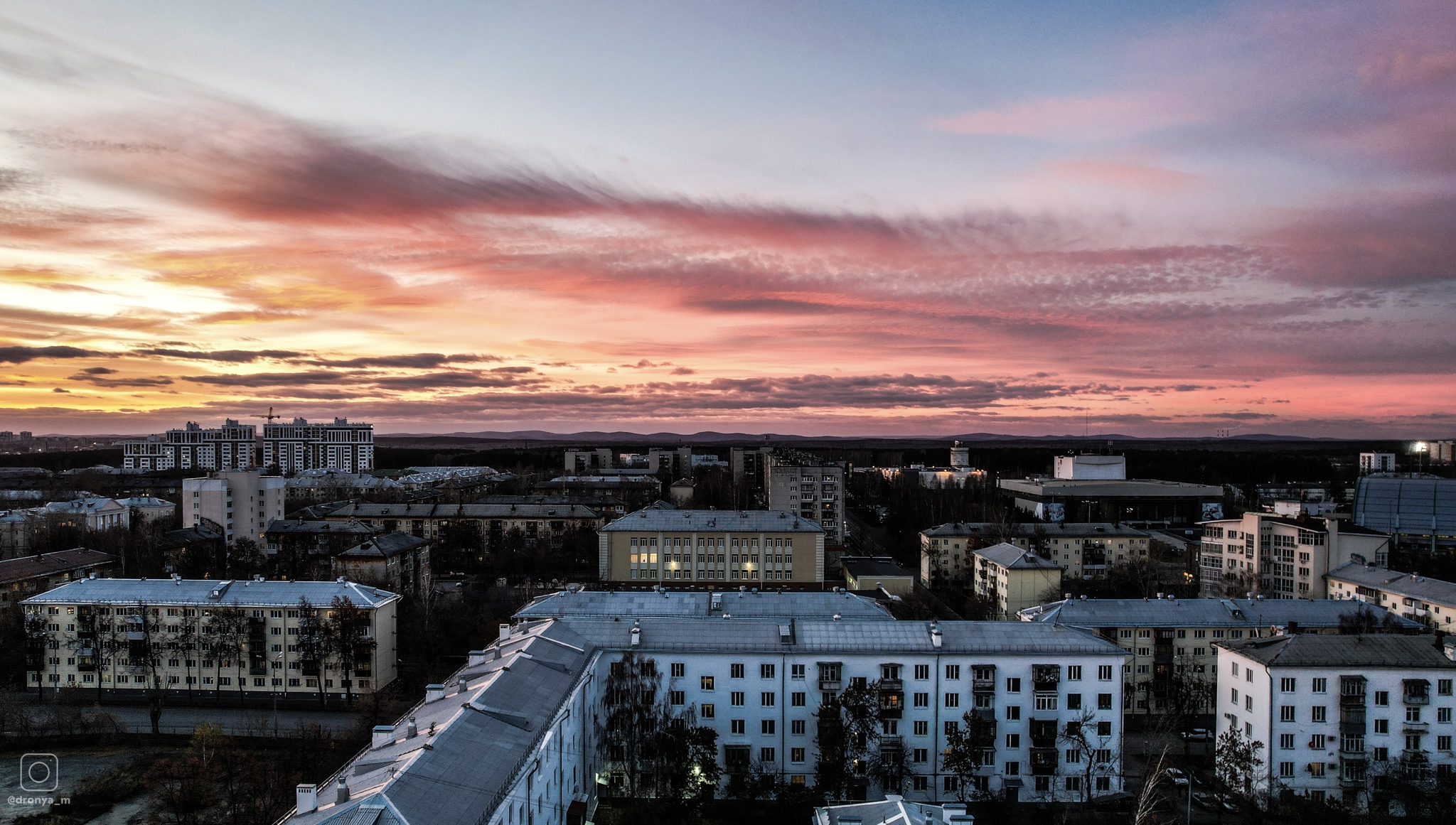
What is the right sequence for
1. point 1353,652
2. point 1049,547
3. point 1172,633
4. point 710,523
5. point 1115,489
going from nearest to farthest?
1. point 1353,652
2. point 1172,633
3. point 710,523
4. point 1049,547
5. point 1115,489

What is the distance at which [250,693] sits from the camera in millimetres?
34594

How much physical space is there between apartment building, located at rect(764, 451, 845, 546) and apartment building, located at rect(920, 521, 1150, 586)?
1201 cm

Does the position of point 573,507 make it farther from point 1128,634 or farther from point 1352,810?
point 1352,810

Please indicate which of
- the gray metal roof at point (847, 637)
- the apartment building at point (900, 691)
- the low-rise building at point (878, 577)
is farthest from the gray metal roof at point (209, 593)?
the low-rise building at point (878, 577)

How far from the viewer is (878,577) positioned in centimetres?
4825

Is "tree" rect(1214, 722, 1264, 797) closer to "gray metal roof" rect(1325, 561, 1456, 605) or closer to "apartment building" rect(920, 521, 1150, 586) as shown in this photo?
"gray metal roof" rect(1325, 561, 1456, 605)

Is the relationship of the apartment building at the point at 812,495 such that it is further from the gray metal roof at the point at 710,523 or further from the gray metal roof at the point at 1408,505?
the gray metal roof at the point at 1408,505

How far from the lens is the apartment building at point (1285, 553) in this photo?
45.8 m

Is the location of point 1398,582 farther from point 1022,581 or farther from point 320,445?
point 320,445

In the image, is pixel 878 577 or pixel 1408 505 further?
pixel 1408 505

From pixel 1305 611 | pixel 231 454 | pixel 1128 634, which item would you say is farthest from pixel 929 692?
pixel 231 454

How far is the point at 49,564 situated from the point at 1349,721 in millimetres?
58215

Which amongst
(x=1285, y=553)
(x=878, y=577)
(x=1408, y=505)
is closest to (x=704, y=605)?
(x=878, y=577)

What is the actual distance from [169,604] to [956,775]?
1252 inches
